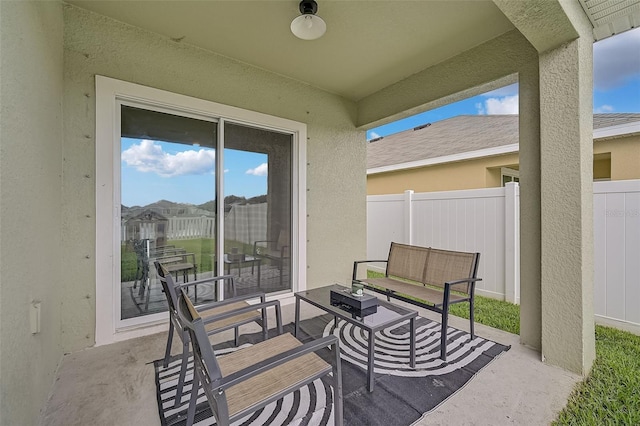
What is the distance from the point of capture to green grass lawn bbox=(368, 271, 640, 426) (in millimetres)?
1617

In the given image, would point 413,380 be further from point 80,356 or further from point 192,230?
point 80,356

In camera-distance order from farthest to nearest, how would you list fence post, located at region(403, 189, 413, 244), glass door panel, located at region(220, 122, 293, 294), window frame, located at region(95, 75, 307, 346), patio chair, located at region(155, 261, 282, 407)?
fence post, located at region(403, 189, 413, 244) → glass door panel, located at region(220, 122, 293, 294) → window frame, located at region(95, 75, 307, 346) → patio chair, located at region(155, 261, 282, 407)

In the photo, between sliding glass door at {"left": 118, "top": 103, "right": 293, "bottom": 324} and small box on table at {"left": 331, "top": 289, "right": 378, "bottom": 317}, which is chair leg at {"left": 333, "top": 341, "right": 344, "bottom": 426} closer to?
small box on table at {"left": 331, "top": 289, "right": 378, "bottom": 317}

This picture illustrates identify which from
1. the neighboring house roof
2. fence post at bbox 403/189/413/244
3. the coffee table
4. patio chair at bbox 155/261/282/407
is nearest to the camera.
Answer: patio chair at bbox 155/261/282/407

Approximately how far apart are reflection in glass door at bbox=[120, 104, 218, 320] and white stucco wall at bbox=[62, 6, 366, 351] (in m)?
0.28

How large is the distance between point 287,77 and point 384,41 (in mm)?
1410

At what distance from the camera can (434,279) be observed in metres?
2.90

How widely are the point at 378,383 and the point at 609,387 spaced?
1636 mm

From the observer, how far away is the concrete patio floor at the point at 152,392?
64.4 inches

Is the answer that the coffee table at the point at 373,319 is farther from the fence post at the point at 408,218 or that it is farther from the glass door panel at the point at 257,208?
the fence post at the point at 408,218

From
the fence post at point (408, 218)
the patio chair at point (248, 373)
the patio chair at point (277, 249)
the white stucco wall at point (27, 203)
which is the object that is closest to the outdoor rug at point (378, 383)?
the patio chair at point (248, 373)

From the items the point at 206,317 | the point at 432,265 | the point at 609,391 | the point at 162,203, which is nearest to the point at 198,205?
the point at 162,203

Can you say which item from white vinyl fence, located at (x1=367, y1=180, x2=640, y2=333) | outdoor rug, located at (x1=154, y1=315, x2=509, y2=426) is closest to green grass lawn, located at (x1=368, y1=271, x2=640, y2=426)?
white vinyl fence, located at (x1=367, y1=180, x2=640, y2=333)

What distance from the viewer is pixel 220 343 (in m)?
2.57
